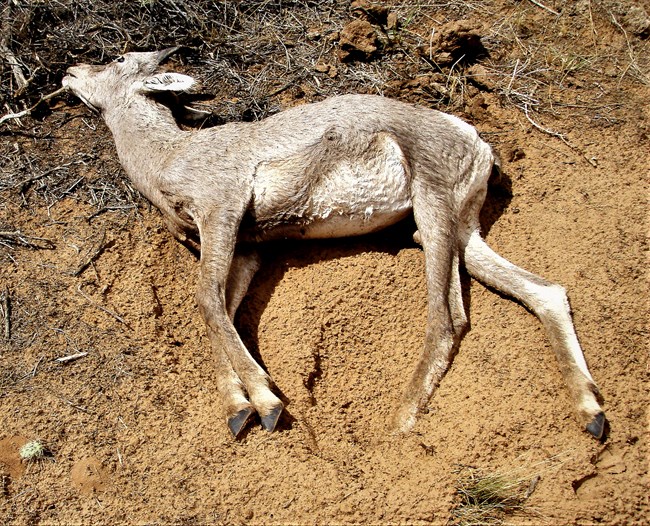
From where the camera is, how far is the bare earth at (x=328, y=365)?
11.2 ft

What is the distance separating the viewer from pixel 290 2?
613 cm

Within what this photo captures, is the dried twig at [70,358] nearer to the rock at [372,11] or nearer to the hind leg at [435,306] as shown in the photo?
the hind leg at [435,306]

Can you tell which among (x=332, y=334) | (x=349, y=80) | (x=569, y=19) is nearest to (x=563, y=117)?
(x=569, y=19)

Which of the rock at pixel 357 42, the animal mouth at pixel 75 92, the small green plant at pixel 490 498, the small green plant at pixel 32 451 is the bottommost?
the small green plant at pixel 32 451

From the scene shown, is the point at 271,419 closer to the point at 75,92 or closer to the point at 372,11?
the point at 75,92

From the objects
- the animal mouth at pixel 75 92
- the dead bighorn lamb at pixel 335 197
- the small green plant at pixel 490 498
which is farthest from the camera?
the animal mouth at pixel 75 92

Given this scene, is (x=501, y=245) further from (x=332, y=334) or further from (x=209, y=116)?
(x=209, y=116)

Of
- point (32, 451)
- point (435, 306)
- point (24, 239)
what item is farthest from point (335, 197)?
point (32, 451)

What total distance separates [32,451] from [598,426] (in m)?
2.98

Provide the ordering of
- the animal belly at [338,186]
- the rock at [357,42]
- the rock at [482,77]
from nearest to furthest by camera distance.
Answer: the animal belly at [338,186], the rock at [482,77], the rock at [357,42]

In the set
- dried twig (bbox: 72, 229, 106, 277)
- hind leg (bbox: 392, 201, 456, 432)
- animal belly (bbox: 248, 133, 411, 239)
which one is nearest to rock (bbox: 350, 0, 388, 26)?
animal belly (bbox: 248, 133, 411, 239)

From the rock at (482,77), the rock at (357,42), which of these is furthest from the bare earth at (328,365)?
the rock at (357,42)

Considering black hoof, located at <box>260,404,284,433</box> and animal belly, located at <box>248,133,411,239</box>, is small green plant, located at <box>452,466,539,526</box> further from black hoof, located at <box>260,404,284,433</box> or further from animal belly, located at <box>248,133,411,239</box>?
animal belly, located at <box>248,133,411,239</box>

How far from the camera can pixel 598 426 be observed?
356cm
